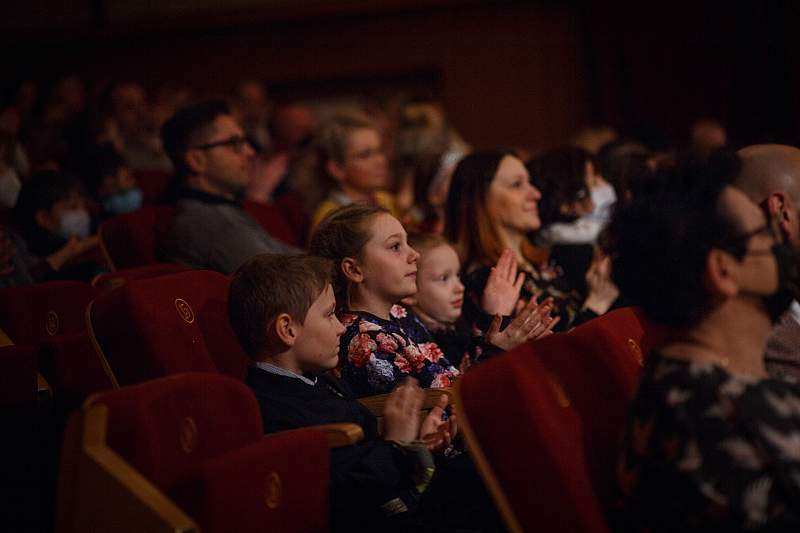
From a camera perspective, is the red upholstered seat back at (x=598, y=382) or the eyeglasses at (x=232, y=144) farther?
the eyeglasses at (x=232, y=144)

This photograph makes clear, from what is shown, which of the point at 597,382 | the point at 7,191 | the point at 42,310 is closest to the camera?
the point at 597,382

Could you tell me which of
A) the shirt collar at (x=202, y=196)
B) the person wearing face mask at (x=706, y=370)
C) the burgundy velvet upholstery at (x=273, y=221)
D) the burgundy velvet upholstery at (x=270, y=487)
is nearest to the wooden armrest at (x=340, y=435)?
the burgundy velvet upholstery at (x=270, y=487)

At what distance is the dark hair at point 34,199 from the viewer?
143 inches

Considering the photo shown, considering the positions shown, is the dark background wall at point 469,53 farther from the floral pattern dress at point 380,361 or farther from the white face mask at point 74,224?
the floral pattern dress at point 380,361

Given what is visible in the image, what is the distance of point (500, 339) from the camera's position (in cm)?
245

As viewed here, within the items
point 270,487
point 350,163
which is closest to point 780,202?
point 270,487

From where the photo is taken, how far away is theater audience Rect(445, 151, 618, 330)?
3195mm

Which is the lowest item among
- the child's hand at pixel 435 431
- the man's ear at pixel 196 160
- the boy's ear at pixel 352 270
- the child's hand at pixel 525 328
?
the child's hand at pixel 435 431

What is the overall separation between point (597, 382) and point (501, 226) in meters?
1.55

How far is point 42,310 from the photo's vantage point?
8.86 feet

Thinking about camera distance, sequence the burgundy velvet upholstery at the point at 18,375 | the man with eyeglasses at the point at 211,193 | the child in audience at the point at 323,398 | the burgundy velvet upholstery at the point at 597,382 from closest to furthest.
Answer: the burgundy velvet upholstery at the point at 597,382 → the child in audience at the point at 323,398 → the burgundy velvet upholstery at the point at 18,375 → the man with eyeglasses at the point at 211,193

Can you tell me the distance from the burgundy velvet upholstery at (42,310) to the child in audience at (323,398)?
0.71 metres

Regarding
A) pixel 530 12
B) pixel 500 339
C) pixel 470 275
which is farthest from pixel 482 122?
pixel 500 339

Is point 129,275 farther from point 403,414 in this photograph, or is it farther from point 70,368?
point 403,414
